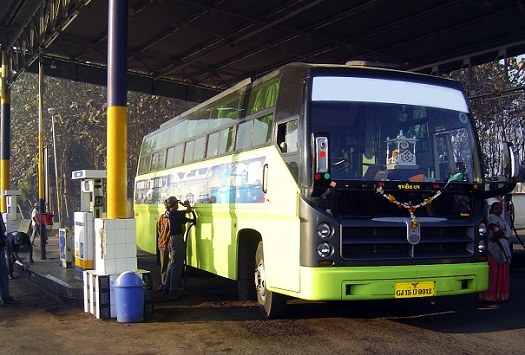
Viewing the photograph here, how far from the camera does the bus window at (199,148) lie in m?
11.5

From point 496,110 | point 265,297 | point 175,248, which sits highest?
point 496,110

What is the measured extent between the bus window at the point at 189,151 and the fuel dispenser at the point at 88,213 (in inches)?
65.1

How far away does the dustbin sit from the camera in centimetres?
832

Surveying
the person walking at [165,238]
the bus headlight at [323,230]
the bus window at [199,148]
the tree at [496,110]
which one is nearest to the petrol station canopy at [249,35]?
the bus window at [199,148]

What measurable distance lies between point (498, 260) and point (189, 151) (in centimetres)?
615

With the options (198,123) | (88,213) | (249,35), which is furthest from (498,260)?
(249,35)

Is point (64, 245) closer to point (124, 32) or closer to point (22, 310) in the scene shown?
point (22, 310)

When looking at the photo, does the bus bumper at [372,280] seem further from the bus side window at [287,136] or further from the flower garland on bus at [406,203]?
the bus side window at [287,136]

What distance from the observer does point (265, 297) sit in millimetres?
8633

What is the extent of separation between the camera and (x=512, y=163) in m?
7.93

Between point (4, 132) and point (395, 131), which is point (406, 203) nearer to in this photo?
point (395, 131)

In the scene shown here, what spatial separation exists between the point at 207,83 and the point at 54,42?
615 cm

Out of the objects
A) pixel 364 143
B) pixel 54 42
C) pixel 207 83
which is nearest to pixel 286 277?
pixel 364 143

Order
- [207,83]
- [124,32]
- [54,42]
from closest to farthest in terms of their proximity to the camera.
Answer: [124,32]
[54,42]
[207,83]
